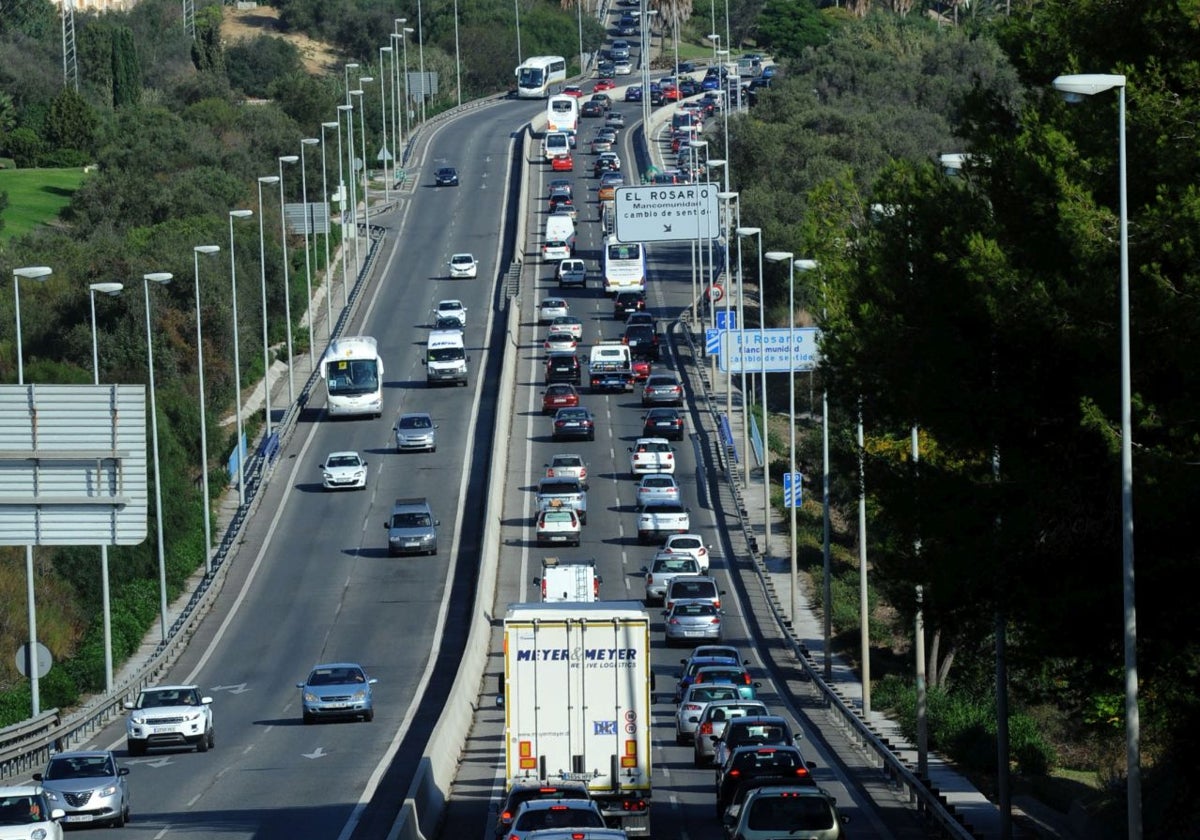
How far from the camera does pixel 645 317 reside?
93.9m

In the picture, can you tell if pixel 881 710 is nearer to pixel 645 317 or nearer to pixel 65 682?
pixel 65 682

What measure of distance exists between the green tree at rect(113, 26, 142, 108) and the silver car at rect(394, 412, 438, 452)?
93361mm

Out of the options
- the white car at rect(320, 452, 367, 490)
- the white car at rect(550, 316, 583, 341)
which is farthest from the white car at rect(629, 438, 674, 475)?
the white car at rect(550, 316, 583, 341)

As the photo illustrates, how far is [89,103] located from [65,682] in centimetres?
10700

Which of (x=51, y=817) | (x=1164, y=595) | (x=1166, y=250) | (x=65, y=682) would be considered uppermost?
(x=1166, y=250)

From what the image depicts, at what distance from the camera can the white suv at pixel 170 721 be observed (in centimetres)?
4028

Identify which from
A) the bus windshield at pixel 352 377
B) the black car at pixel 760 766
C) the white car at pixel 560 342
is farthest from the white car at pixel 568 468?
the black car at pixel 760 766

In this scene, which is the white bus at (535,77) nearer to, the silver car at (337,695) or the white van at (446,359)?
the white van at (446,359)

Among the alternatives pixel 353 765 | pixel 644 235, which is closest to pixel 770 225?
pixel 644 235

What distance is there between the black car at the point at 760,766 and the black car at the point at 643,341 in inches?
2402

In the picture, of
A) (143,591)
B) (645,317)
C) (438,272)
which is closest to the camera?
(143,591)

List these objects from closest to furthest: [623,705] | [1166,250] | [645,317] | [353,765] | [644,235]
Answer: [1166,250] < [623,705] < [353,765] < [644,235] < [645,317]

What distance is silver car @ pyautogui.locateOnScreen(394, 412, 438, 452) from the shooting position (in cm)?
7425

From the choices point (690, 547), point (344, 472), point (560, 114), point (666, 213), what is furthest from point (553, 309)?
point (560, 114)
